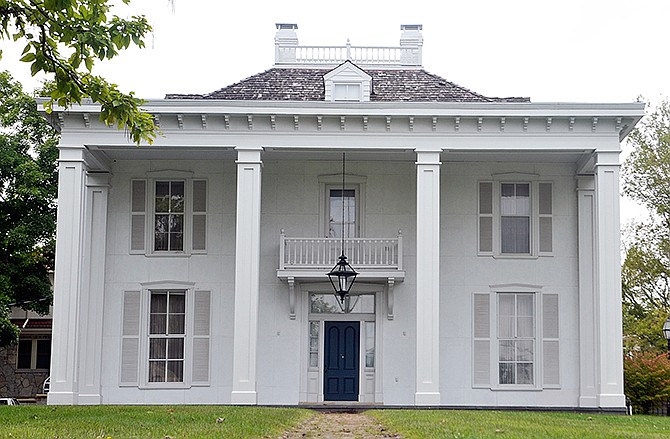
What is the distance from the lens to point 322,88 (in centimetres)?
2523

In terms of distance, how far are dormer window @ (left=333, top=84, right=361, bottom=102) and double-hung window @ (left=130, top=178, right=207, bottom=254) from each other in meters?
3.98

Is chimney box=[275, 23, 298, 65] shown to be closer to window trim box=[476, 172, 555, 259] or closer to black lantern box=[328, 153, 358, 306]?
window trim box=[476, 172, 555, 259]

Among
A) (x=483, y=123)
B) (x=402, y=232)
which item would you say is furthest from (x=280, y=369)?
(x=483, y=123)

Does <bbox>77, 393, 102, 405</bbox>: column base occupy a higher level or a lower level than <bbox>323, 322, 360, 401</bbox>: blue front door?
lower

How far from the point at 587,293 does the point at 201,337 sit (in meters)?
9.37

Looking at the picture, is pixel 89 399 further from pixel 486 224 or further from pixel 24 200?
pixel 486 224

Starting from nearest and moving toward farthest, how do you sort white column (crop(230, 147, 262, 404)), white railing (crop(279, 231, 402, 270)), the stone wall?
white column (crop(230, 147, 262, 404))
white railing (crop(279, 231, 402, 270))
the stone wall

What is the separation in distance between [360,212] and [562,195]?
16.4ft

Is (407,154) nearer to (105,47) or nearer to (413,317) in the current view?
(413,317)

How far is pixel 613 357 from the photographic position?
2167 cm

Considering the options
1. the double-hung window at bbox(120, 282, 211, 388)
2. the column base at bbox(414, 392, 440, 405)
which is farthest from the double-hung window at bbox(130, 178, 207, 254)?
the column base at bbox(414, 392, 440, 405)

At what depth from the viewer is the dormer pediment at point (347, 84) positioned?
24016 mm

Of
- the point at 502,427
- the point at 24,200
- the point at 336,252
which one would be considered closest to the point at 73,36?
the point at 502,427

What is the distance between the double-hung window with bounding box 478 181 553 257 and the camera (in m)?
24.6
